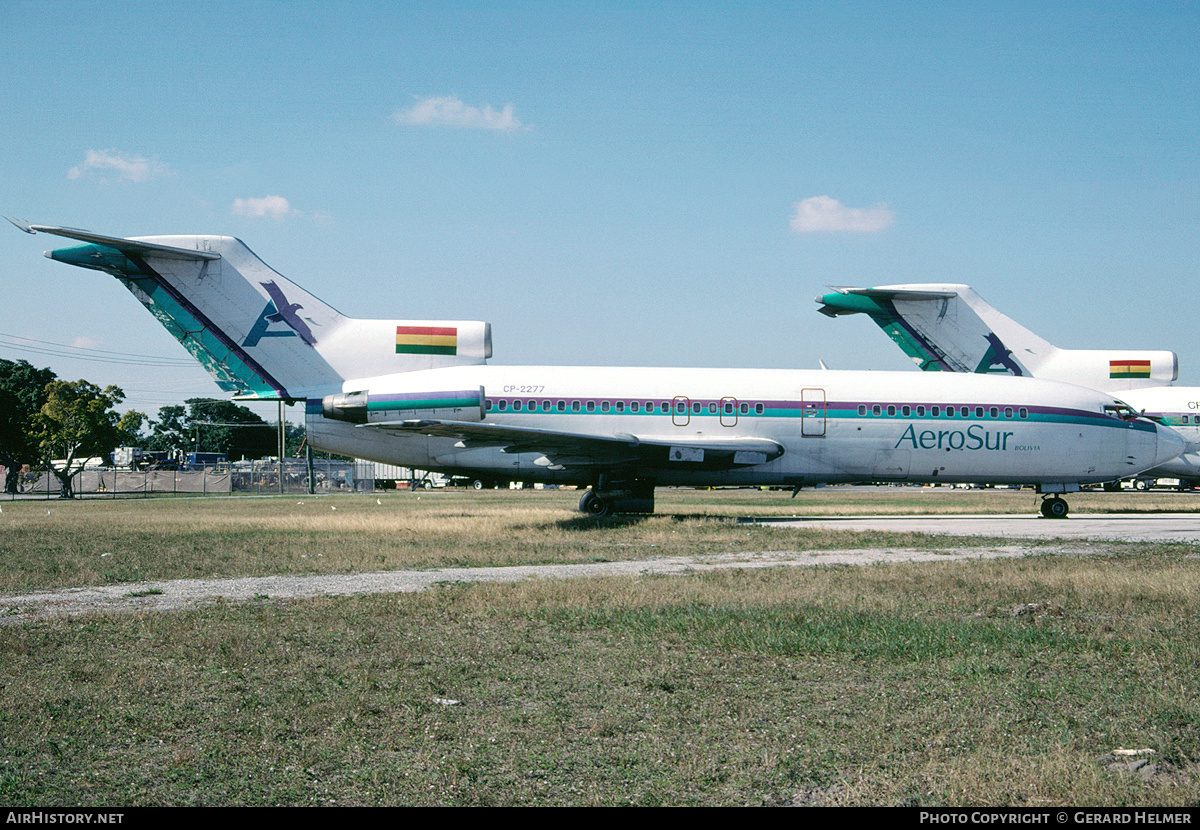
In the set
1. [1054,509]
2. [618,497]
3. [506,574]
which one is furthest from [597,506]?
[1054,509]

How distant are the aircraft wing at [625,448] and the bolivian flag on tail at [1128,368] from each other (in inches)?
507

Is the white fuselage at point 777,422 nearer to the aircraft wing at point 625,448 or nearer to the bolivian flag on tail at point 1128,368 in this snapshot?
the aircraft wing at point 625,448

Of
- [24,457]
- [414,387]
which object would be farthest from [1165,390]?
[24,457]

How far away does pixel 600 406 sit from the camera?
22.4 metres

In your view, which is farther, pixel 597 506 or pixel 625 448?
pixel 597 506

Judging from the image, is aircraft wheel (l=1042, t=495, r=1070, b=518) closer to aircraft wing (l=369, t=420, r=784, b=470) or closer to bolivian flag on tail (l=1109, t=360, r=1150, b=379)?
bolivian flag on tail (l=1109, t=360, r=1150, b=379)

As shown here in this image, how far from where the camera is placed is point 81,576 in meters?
11.9

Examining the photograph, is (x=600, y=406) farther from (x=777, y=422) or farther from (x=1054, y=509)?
(x=1054, y=509)

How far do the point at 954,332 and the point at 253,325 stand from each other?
1913 centimetres

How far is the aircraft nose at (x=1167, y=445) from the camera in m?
24.2

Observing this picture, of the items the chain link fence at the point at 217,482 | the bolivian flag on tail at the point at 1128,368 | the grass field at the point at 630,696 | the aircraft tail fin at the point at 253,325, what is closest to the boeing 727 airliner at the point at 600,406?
the aircraft tail fin at the point at 253,325

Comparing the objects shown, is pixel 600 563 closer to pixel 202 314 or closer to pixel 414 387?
pixel 414 387

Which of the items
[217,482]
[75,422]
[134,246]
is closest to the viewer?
[134,246]
